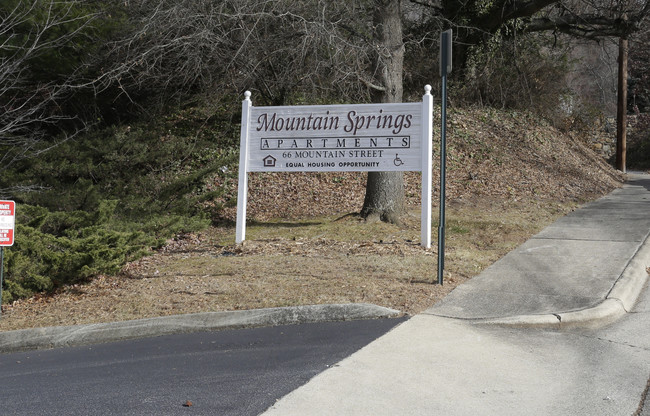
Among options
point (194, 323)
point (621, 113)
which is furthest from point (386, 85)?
point (621, 113)

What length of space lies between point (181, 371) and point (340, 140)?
17.8 feet

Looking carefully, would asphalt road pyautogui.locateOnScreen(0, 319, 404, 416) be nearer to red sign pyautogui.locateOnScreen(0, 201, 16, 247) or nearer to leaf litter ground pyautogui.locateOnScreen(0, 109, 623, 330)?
leaf litter ground pyautogui.locateOnScreen(0, 109, 623, 330)

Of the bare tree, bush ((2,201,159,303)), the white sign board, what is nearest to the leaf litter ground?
bush ((2,201,159,303))

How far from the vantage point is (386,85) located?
37.5 ft

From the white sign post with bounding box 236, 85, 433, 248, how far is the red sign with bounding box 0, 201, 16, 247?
3.56m

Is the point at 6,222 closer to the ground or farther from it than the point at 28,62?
closer to the ground

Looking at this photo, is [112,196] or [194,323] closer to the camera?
[194,323]

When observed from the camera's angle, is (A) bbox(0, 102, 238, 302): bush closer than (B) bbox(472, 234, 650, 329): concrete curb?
No

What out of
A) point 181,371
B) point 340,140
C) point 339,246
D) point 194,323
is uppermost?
point 340,140

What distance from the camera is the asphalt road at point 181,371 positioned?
4414 mm

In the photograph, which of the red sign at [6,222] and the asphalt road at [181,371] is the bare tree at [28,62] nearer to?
the red sign at [6,222]

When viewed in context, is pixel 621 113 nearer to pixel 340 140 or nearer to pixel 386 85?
pixel 386 85

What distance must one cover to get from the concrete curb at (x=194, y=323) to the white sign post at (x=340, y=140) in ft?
10.5

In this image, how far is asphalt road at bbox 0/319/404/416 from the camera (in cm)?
441
